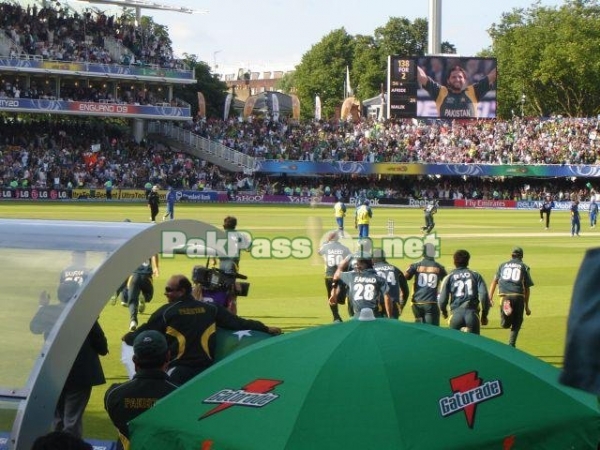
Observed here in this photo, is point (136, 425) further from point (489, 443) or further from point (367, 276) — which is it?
point (367, 276)

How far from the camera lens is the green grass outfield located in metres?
16.2

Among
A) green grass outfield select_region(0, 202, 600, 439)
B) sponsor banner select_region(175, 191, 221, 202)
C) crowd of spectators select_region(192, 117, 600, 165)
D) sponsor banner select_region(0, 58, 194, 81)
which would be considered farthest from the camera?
crowd of spectators select_region(192, 117, 600, 165)

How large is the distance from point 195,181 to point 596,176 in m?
31.0

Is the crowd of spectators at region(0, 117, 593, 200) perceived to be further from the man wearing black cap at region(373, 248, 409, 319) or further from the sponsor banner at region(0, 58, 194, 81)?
the man wearing black cap at region(373, 248, 409, 319)

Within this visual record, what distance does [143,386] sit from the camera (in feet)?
21.7

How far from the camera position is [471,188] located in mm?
79188

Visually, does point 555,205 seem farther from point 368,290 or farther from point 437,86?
point 368,290

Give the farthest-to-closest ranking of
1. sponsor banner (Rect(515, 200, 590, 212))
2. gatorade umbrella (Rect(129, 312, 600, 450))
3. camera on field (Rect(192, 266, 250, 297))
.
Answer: sponsor banner (Rect(515, 200, 590, 212)) → camera on field (Rect(192, 266, 250, 297)) → gatorade umbrella (Rect(129, 312, 600, 450))

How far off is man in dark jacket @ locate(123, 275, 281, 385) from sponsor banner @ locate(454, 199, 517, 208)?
6622 centimetres

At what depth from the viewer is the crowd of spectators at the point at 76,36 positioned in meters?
70.8

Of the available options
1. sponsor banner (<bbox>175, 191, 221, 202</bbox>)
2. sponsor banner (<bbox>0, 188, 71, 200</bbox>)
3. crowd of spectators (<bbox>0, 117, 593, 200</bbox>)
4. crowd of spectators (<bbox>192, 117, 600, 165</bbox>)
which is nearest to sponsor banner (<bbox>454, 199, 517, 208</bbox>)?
crowd of spectators (<bbox>0, 117, 593, 200</bbox>)

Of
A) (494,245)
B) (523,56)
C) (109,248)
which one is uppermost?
(523,56)

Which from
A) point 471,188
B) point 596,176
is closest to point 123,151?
point 471,188

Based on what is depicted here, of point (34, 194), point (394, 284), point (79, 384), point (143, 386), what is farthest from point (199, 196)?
point (143, 386)
